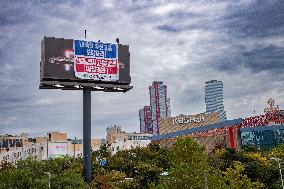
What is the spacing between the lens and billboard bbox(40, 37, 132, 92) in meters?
64.3

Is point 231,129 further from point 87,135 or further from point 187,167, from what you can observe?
point 187,167

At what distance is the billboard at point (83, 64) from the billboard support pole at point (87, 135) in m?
2.38

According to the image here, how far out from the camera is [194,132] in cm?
14075

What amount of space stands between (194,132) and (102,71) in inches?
3077

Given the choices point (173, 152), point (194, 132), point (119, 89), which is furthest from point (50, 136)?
point (173, 152)

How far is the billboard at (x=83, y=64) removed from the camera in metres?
64.3

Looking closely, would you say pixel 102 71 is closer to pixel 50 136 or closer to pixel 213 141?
pixel 213 141

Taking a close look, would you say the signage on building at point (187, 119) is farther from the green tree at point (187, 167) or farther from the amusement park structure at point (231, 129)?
the green tree at point (187, 167)

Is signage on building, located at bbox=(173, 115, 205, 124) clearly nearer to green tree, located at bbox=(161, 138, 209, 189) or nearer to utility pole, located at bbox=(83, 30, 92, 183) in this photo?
utility pole, located at bbox=(83, 30, 92, 183)

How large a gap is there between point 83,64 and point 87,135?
38.3 feet

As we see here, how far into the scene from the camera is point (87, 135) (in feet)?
226

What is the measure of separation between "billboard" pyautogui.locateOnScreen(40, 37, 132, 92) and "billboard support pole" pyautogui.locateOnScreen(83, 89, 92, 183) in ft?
7.82

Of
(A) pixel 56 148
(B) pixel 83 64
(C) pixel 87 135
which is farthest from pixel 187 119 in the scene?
(B) pixel 83 64

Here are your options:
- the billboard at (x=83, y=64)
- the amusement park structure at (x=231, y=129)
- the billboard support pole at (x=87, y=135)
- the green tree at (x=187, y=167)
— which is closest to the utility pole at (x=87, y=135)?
the billboard support pole at (x=87, y=135)
